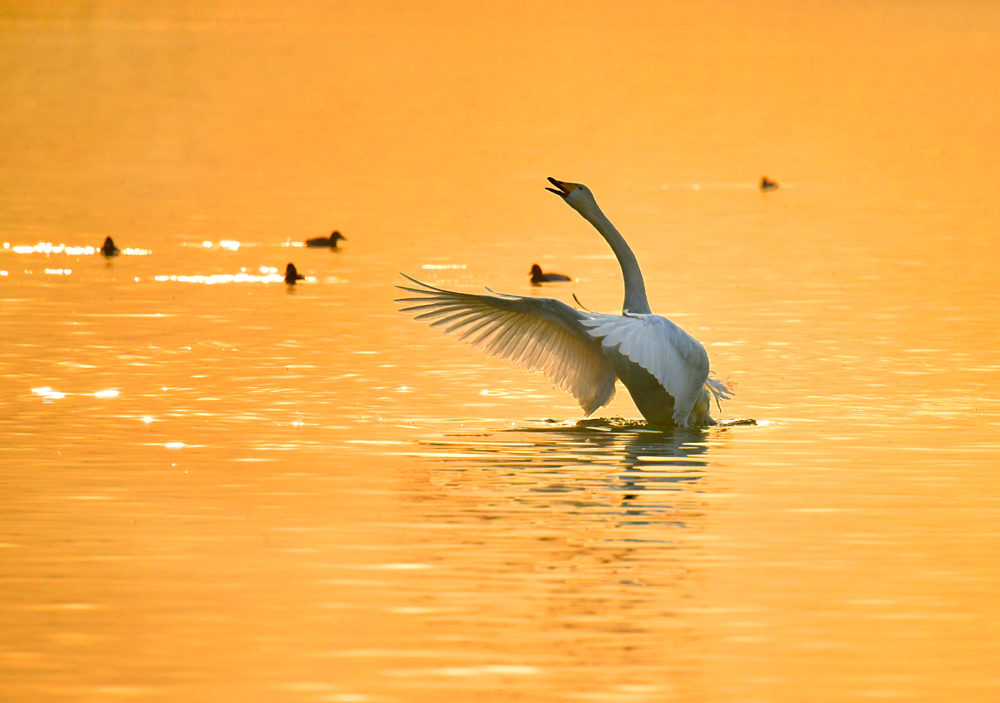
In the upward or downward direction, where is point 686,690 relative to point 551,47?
downward

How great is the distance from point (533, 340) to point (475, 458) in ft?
7.63

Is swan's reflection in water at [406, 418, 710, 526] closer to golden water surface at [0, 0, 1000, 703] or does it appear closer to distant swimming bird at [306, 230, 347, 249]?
golden water surface at [0, 0, 1000, 703]

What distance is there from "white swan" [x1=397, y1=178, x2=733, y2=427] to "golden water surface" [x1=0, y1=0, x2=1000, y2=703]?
380mm

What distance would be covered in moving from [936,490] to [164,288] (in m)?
15.9

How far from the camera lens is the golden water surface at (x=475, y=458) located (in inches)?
415

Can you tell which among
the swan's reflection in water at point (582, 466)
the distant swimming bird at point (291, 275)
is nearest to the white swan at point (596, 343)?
the swan's reflection in water at point (582, 466)

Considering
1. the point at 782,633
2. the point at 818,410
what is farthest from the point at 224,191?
the point at 782,633

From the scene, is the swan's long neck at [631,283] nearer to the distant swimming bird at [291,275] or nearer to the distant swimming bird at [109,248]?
the distant swimming bird at [291,275]

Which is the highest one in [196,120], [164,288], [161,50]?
[161,50]

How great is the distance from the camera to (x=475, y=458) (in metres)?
15.8

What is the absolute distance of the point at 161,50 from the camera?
147m

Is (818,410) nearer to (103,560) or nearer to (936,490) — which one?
(936,490)

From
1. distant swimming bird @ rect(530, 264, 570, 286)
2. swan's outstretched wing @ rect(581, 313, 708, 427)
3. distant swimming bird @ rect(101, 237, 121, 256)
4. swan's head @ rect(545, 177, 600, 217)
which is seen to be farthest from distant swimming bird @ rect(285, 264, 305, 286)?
swan's outstretched wing @ rect(581, 313, 708, 427)

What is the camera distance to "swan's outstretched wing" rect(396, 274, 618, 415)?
17594 millimetres
